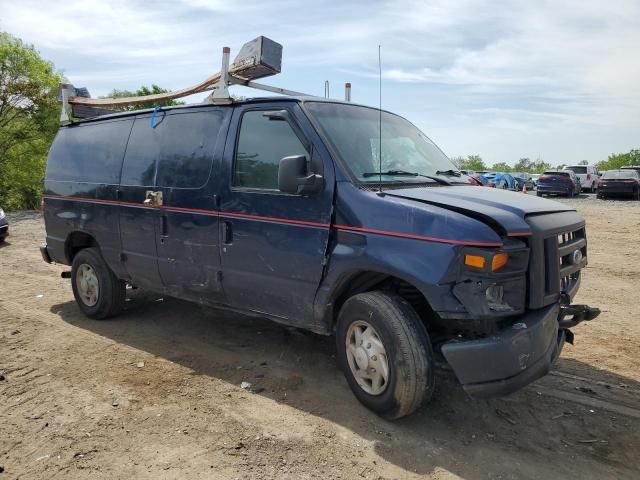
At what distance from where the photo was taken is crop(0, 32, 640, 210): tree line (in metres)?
21.2

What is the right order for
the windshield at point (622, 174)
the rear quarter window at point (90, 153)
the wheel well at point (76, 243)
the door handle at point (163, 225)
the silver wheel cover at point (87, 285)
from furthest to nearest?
the windshield at point (622, 174)
the wheel well at point (76, 243)
the silver wheel cover at point (87, 285)
the rear quarter window at point (90, 153)
the door handle at point (163, 225)

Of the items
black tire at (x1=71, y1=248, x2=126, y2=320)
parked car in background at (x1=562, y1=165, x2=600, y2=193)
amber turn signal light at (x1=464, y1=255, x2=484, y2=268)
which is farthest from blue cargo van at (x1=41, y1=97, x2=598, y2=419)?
parked car in background at (x1=562, y1=165, x2=600, y2=193)

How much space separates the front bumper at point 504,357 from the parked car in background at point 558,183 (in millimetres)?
25462

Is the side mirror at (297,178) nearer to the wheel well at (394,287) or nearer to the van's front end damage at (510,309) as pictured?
the wheel well at (394,287)

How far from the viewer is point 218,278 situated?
4.52 meters

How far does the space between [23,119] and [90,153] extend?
1922cm

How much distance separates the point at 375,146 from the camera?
164 inches

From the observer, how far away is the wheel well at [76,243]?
6120 millimetres

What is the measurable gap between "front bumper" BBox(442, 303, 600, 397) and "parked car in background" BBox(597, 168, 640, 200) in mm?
24553

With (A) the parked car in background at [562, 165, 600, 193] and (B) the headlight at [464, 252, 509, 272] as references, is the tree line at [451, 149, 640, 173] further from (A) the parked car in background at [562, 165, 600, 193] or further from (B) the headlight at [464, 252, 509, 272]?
(B) the headlight at [464, 252, 509, 272]

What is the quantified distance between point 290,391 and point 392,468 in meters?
1.22

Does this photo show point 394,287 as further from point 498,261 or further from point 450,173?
point 450,173

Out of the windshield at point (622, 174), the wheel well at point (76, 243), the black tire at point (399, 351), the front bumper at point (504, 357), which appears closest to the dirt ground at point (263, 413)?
the black tire at point (399, 351)

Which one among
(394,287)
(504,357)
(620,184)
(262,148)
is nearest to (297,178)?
(262,148)
